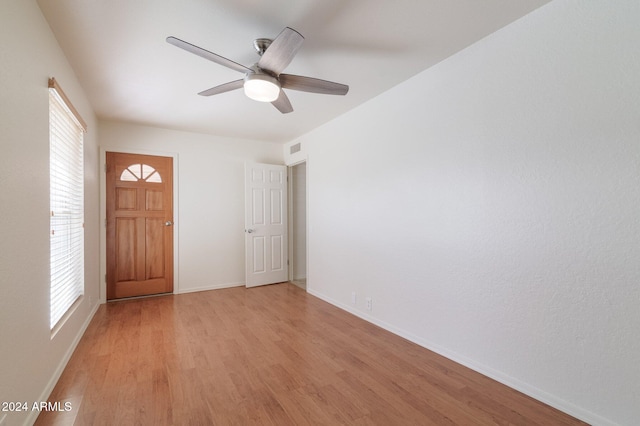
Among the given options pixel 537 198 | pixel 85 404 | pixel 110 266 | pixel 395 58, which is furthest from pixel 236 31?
pixel 110 266

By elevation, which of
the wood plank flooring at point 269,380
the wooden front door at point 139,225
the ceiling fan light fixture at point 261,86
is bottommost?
the wood plank flooring at point 269,380

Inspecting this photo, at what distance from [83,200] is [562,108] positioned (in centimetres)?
417

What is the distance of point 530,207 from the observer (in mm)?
1863

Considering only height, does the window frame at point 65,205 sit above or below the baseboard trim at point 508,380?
above

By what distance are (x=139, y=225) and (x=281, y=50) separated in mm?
3603

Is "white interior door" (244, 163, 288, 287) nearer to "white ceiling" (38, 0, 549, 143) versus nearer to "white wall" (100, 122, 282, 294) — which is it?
"white wall" (100, 122, 282, 294)

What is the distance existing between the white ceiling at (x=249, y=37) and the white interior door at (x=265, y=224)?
5.80ft

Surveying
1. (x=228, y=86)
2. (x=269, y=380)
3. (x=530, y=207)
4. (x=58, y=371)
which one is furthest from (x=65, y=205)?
(x=530, y=207)

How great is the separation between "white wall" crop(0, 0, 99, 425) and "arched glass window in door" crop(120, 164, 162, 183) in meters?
2.09

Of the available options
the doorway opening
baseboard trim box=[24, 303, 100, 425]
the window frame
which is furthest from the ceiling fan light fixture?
the doorway opening

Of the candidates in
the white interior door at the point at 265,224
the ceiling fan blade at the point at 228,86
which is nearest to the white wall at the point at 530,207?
the ceiling fan blade at the point at 228,86

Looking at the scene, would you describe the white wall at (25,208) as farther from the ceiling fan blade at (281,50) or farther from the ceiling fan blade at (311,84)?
the ceiling fan blade at (311,84)

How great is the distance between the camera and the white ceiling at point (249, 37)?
5.82 ft

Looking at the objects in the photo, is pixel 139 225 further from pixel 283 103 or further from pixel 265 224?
pixel 283 103
